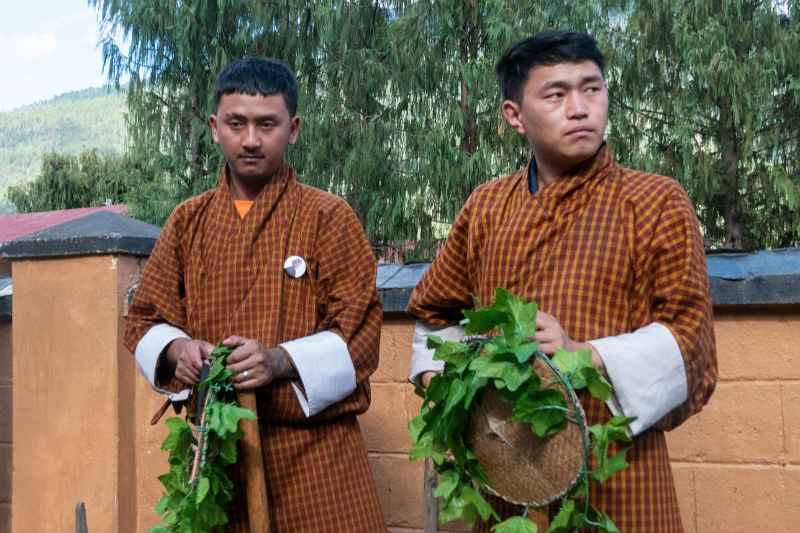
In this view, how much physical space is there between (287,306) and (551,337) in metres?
→ 0.94

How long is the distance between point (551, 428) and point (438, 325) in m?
0.66

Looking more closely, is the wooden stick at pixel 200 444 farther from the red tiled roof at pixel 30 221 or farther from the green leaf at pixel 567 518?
the red tiled roof at pixel 30 221

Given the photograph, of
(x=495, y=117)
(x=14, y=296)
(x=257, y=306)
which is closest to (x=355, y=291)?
(x=257, y=306)

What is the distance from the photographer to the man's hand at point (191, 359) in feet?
8.61

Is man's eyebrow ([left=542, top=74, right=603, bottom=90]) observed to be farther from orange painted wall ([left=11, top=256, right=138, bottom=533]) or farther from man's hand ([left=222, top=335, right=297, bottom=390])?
orange painted wall ([left=11, top=256, right=138, bottom=533])

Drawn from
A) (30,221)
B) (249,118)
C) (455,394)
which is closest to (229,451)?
(455,394)

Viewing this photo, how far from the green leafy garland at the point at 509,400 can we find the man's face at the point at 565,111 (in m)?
0.46

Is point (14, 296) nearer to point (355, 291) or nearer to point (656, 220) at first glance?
point (355, 291)

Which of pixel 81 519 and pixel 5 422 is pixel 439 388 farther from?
A: pixel 5 422

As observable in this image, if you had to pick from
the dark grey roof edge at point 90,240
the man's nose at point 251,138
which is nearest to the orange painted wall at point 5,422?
the dark grey roof edge at point 90,240

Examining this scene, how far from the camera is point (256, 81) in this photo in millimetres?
2896

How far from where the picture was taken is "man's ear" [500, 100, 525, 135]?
2.49 m

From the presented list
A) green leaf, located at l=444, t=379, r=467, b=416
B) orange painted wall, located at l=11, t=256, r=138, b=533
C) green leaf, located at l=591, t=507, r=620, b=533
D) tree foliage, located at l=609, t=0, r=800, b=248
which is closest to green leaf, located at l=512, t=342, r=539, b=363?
green leaf, located at l=444, t=379, r=467, b=416

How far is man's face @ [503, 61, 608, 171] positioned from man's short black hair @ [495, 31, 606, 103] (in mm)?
15
